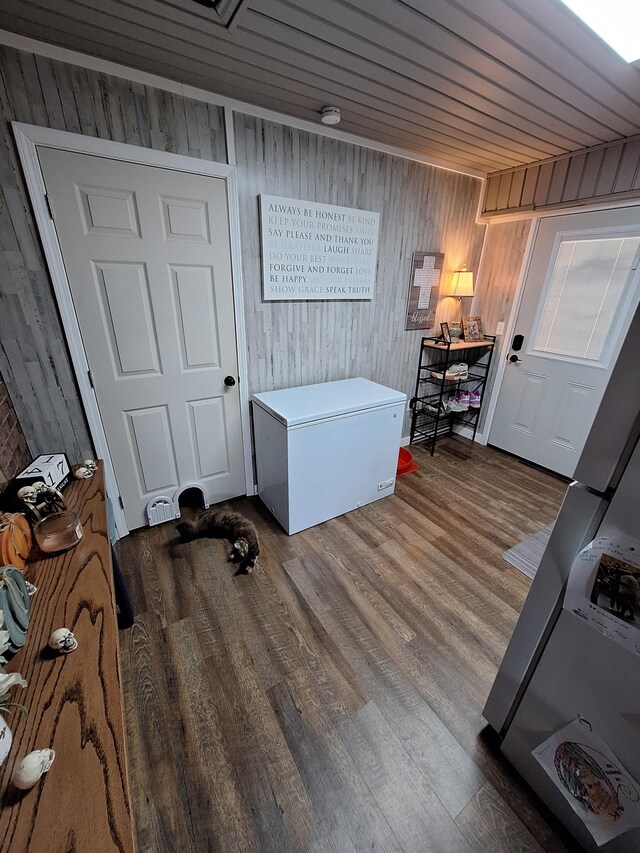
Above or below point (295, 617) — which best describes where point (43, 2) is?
above

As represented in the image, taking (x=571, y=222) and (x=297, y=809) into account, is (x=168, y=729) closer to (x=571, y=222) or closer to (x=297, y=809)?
(x=297, y=809)

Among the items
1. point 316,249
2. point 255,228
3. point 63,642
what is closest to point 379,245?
point 316,249

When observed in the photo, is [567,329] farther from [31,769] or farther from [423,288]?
[31,769]

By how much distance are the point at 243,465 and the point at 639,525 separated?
2.12m

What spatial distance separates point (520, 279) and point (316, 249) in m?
1.87

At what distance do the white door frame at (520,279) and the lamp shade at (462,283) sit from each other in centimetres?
39

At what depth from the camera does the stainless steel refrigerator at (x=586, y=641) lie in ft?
2.33

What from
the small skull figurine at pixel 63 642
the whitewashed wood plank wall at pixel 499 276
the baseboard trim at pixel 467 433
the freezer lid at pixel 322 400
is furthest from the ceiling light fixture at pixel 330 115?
the baseboard trim at pixel 467 433

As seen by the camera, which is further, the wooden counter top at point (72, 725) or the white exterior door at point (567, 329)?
the white exterior door at point (567, 329)

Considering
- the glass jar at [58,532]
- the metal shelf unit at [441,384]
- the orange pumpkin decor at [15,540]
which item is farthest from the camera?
the metal shelf unit at [441,384]

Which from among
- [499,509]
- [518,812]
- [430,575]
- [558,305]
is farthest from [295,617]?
[558,305]

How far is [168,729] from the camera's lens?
1195mm

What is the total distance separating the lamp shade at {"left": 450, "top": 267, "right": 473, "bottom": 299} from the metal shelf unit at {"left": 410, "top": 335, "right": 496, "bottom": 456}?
0.44 meters

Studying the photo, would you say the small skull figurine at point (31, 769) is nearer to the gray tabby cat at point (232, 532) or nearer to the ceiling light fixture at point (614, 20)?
the gray tabby cat at point (232, 532)
